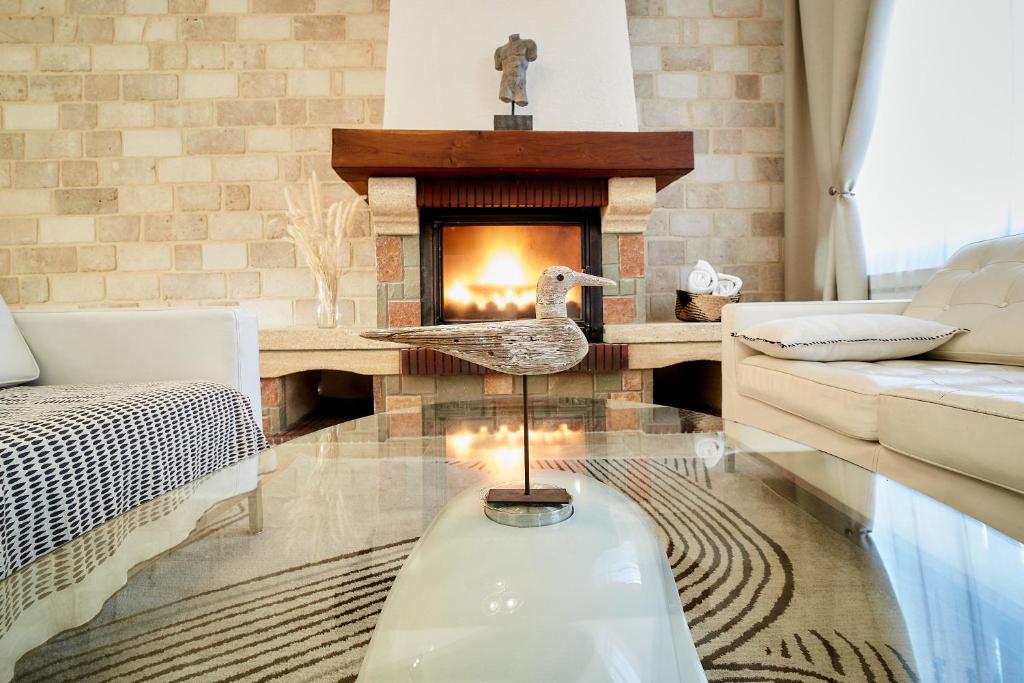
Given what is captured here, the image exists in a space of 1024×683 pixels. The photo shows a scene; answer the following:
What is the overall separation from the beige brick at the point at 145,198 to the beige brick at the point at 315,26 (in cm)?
117

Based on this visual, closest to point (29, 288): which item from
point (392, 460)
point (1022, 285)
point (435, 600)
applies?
point (392, 460)

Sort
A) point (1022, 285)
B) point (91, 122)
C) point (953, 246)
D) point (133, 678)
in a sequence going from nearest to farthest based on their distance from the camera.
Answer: point (133, 678)
point (1022, 285)
point (953, 246)
point (91, 122)

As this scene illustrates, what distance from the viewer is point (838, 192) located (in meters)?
2.69

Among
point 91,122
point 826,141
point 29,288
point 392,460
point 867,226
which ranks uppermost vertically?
point 91,122

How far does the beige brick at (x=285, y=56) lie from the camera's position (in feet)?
9.79

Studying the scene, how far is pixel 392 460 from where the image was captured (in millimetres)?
907

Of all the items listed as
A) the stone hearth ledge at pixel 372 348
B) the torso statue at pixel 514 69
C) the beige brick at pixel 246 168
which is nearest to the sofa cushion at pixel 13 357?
the stone hearth ledge at pixel 372 348

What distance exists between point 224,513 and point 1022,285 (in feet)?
6.45

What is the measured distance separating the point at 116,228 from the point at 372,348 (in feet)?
5.96

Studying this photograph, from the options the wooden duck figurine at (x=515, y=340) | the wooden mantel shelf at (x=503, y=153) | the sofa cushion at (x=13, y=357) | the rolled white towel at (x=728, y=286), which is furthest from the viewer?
the rolled white towel at (x=728, y=286)

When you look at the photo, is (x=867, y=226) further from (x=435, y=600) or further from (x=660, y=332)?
(x=435, y=600)

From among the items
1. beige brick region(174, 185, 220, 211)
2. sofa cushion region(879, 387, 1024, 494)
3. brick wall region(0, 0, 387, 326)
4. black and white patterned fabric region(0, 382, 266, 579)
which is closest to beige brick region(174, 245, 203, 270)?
brick wall region(0, 0, 387, 326)

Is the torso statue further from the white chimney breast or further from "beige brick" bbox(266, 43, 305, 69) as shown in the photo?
"beige brick" bbox(266, 43, 305, 69)

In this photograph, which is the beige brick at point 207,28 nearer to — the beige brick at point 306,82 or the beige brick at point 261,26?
the beige brick at point 261,26
